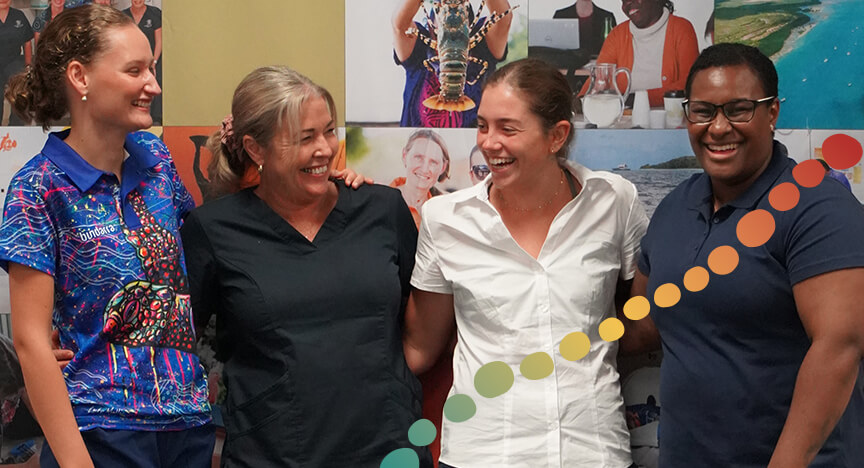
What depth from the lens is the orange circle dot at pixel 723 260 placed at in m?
1.52

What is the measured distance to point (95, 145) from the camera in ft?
5.27

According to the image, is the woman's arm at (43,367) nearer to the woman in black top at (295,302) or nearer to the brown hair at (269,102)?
the woman in black top at (295,302)

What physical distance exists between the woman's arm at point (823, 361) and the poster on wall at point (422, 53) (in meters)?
1.03

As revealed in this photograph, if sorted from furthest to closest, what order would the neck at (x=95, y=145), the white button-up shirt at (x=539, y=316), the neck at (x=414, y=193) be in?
1. the neck at (x=414, y=193)
2. the white button-up shirt at (x=539, y=316)
3. the neck at (x=95, y=145)

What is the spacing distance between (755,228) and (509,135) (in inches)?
20.9

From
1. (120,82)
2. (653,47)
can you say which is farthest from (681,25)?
(120,82)

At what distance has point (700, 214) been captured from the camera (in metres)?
1.63

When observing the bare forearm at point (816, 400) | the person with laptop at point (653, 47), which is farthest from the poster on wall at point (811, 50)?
the bare forearm at point (816, 400)

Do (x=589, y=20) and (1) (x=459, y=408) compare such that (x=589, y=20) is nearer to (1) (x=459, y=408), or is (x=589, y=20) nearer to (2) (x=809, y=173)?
(2) (x=809, y=173)

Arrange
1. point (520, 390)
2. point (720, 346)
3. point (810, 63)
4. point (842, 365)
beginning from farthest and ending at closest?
point (810, 63) → point (520, 390) → point (720, 346) → point (842, 365)

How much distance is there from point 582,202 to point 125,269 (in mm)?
958

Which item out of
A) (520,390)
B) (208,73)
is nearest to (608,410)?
(520,390)

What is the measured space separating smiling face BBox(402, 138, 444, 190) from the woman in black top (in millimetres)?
400

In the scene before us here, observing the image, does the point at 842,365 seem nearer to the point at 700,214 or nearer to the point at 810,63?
the point at 700,214
